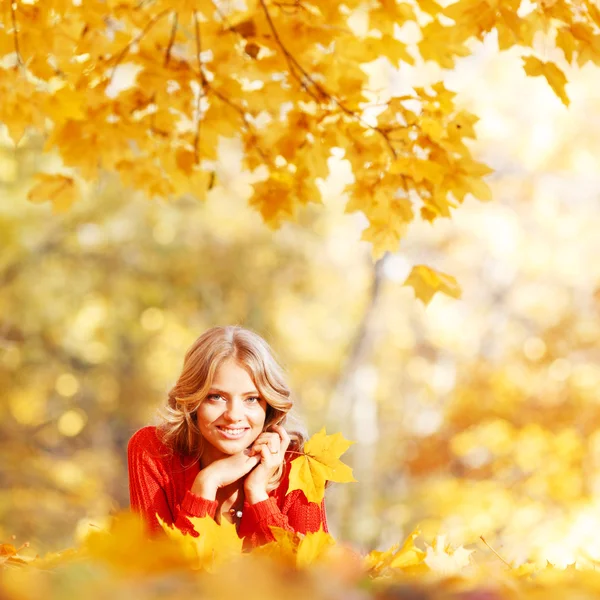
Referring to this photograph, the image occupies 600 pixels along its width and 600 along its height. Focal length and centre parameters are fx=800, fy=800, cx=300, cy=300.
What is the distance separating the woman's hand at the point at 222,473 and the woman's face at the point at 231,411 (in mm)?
22

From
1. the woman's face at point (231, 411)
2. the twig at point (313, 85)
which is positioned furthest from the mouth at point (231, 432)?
the twig at point (313, 85)

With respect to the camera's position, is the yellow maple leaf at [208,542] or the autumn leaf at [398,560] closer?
the yellow maple leaf at [208,542]

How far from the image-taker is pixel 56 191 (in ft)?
8.00

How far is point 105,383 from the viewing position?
33.1 ft

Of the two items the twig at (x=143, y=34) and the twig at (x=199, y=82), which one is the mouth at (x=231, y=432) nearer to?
the twig at (x=199, y=82)

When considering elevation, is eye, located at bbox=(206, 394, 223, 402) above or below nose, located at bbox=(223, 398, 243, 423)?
above

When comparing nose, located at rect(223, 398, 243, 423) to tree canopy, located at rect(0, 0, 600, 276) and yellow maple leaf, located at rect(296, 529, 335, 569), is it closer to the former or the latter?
tree canopy, located at rect(0, 0, 600, 276)

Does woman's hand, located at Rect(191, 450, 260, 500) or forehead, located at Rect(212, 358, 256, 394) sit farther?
forehead, located at Rect(212, 358, 256, 394)

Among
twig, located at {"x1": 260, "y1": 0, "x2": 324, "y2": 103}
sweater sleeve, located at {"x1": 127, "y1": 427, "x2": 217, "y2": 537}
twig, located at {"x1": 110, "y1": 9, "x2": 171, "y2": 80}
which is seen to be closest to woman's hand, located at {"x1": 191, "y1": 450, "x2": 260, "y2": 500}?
sweater sleeve, located at {"x1": 127, "y1": 427, "x2": 217, "y2": 537}

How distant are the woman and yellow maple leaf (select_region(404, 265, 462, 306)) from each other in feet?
1.51

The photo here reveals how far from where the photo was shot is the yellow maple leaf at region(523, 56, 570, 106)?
5.80 ft

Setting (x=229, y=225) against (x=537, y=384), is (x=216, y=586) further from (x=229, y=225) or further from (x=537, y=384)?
(x=229, y=225)

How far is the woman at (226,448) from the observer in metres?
1.68

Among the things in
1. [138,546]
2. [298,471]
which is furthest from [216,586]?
[298,471]
